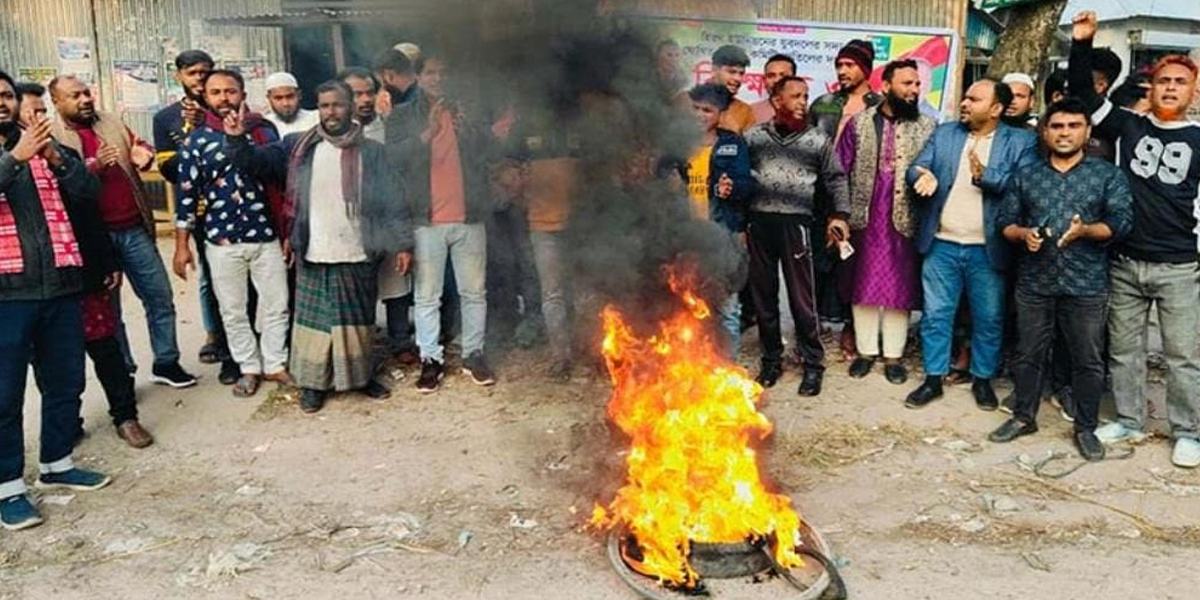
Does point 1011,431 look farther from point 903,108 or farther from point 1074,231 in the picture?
point 903,108

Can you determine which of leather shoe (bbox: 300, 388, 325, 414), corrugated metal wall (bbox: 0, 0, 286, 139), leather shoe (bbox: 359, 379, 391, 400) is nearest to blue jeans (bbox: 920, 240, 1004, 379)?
leather shoe (bbox: 359, 379, 391, 400)

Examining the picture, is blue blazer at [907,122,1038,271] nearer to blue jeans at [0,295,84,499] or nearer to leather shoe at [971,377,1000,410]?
leather shoe at [971,377,1000,410]

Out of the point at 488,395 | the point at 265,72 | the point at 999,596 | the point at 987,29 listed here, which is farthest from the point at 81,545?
the point at 987,29

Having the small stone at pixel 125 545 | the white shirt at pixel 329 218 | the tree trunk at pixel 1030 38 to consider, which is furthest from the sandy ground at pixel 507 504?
the tree trunk at pixel 1030 38

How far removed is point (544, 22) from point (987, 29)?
9842 mm

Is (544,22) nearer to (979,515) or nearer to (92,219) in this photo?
(92,219)

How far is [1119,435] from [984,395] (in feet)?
2.62

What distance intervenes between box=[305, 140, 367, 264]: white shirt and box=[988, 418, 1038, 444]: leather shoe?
12.8ft

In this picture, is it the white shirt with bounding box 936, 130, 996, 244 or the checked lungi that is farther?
the checked lungi

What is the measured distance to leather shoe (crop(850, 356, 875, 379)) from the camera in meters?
6.31

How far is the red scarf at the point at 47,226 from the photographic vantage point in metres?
4.24

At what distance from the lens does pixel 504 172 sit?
5988 millimetres

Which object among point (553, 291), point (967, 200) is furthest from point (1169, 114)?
point (553, 291)

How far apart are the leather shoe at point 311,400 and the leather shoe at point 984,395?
4.09 metres
